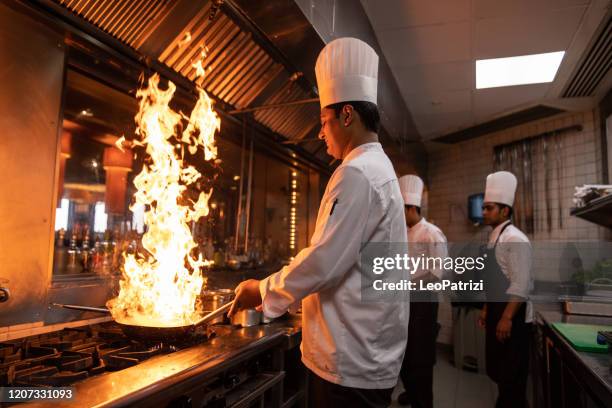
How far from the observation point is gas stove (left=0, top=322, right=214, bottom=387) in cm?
110

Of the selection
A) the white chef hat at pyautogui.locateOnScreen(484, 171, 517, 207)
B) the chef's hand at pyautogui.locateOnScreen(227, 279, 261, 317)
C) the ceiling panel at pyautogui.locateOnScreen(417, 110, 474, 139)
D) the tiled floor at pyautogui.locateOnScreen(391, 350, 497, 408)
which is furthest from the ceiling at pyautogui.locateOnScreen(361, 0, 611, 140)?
the tiled floor at pyautogui.locateOnScreen(391, 350, 497, 408)

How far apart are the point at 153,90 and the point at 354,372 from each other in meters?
1.76

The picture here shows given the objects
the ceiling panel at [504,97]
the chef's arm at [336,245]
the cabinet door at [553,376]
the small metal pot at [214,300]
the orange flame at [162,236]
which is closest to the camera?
the chef's arm at [336,245]

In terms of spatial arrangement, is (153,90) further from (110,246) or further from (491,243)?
(491,243)

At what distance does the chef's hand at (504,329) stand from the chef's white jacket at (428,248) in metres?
0.83

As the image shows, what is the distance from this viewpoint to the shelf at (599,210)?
107 inches

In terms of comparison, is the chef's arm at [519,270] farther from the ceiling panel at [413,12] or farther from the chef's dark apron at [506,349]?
the ceiling panel at [413,12]

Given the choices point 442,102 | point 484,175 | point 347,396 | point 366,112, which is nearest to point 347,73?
point 366,112

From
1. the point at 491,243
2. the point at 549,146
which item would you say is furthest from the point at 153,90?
the point at 549,146

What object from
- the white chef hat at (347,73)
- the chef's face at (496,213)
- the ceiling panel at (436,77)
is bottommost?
the chef's face at (496,213)

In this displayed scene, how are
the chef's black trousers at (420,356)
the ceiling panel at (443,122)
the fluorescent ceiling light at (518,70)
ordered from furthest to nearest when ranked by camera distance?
1. the ceiling panel at (443,122)
2. the fluorescent ceiling light at (518,70)
3. the chef's black trousers at (420,356)

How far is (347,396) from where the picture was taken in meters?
1.30

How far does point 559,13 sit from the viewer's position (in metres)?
2.95

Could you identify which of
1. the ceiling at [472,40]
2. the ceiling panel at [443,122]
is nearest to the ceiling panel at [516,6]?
the ceiling at [472,40]
